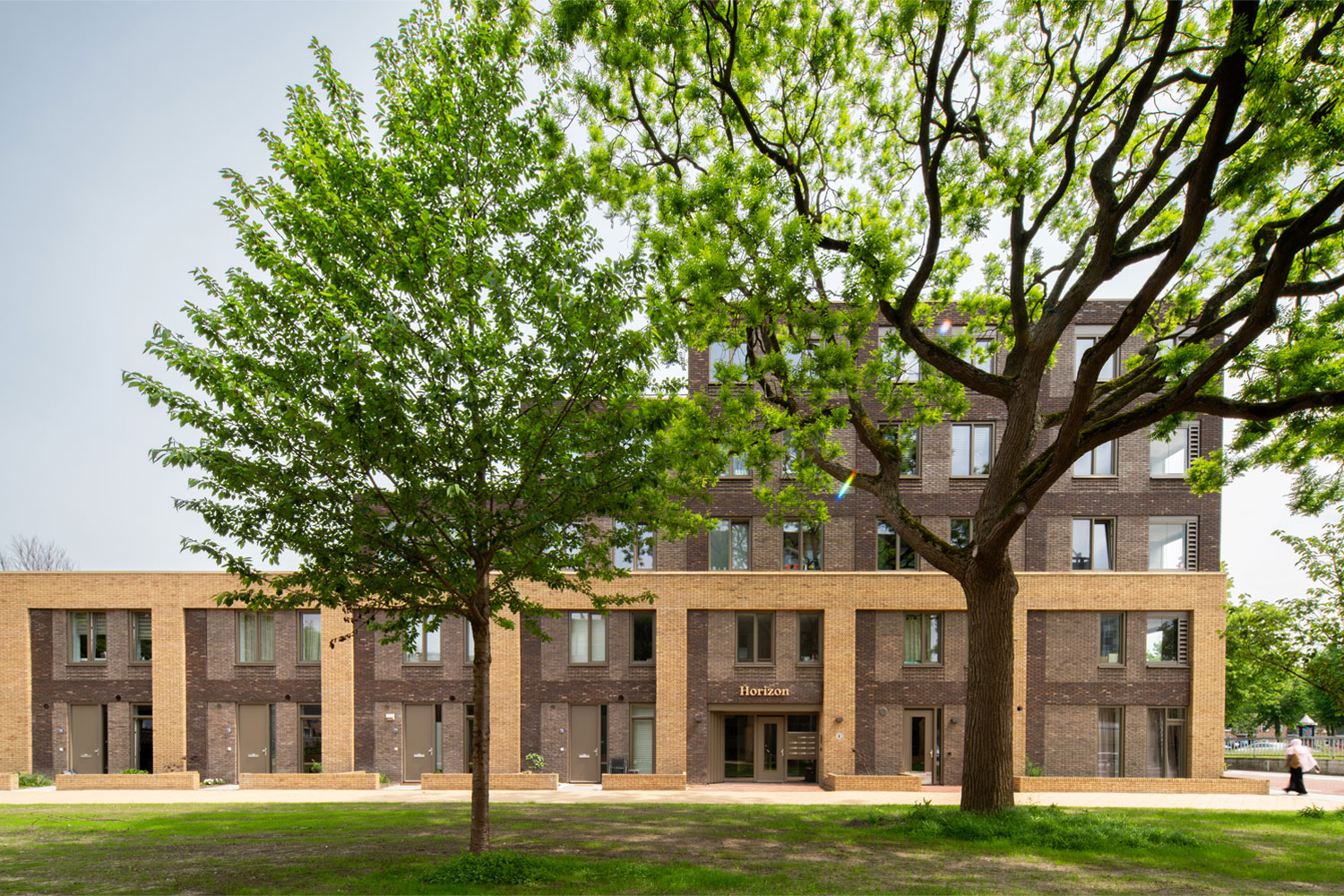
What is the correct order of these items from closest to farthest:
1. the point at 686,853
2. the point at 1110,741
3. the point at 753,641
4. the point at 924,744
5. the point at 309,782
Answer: the point at 686,853
the point at 309,782
the point at 1110,741
the point at 924,744
the point at 753,641

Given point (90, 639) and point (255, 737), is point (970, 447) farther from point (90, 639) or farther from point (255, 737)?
point (90, 639)

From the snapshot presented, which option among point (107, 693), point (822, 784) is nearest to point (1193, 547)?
point (822, 784)

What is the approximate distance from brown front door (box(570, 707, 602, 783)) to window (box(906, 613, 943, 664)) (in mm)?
9815

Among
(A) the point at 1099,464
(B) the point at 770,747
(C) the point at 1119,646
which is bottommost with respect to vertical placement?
(B) the point at 770,747

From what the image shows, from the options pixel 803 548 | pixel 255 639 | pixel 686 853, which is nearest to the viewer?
pixel 686 853

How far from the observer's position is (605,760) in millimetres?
24344

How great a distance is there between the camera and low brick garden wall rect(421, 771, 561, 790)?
22.2 metres

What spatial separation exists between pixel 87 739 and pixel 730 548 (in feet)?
69.1

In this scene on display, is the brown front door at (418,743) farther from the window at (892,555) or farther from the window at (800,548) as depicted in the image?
the window at (892,555)

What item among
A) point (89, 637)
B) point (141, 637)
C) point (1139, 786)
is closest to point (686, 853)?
point (1139, 786)

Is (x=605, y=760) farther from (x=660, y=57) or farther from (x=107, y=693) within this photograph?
(x=660, y=57)

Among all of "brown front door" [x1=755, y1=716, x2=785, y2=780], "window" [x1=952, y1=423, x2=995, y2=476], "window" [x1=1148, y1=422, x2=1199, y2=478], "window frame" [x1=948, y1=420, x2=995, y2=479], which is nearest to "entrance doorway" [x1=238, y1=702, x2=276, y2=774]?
"brown front door" [x1=755, y1=716, x2=785, y2=780]

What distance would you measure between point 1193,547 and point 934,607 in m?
8.25

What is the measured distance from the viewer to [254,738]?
24.7 metres
